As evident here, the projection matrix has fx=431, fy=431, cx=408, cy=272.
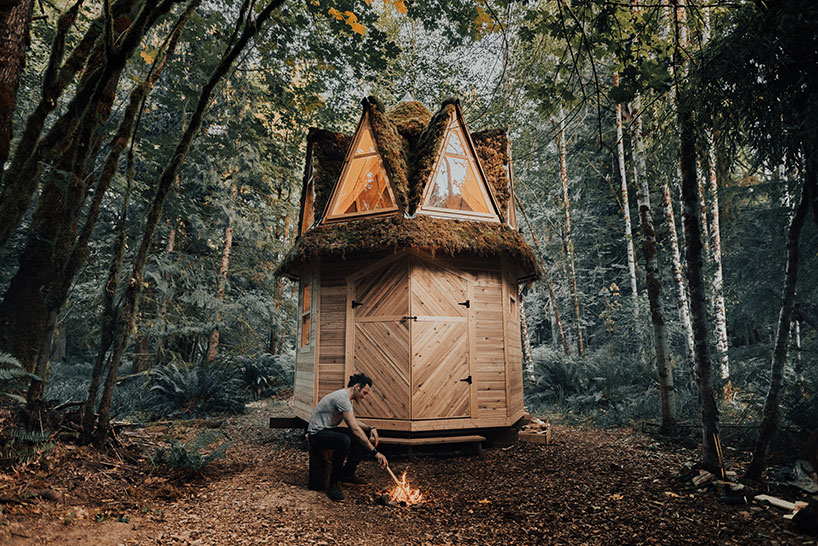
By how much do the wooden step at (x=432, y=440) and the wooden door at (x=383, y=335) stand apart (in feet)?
1.26

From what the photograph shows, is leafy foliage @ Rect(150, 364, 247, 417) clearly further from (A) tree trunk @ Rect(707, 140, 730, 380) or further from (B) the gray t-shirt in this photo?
(A) tree trunk @ Rect(707, 140, 730, 380)

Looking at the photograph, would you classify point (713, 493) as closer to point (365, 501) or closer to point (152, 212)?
point (365, 501)

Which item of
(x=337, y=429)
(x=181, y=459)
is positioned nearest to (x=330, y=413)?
(x=337, y=429)

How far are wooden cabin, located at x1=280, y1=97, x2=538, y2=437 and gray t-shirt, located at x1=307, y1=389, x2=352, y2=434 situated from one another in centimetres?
212

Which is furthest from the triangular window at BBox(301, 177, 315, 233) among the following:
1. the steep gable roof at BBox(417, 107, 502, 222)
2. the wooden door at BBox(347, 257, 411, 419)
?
the steep gable roof at BBox(417, 107, 502, 222)

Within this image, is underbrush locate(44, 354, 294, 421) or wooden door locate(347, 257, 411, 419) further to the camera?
underbrush locate(44, 354, 294, 421)

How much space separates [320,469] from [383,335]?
2757 mm

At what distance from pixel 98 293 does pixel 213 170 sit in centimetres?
488

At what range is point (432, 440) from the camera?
714 centimetres

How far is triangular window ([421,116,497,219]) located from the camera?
8.27 metres

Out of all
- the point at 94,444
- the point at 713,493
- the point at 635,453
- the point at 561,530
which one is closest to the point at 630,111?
the point at 635,453

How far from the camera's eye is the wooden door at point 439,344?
740cm

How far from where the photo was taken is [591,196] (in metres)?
18.7

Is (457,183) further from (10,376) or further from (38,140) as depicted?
(10,376)
